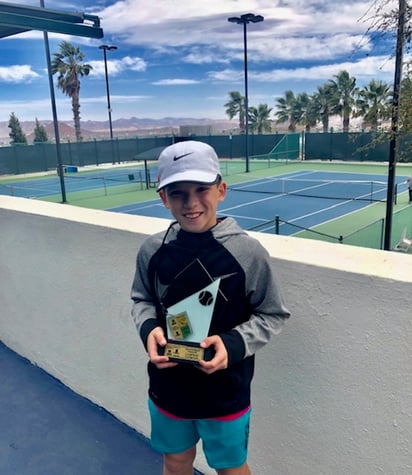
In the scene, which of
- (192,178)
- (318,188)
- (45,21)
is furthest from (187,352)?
(318,188)

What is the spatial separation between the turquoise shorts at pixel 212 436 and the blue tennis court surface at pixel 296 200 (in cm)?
1053

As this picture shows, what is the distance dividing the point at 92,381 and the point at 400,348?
1.97 meters

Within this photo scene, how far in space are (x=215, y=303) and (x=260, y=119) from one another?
62.1 meters

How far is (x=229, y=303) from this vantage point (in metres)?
1.46

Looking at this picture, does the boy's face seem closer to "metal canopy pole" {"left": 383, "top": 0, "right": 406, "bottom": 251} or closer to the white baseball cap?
the white baseball cap

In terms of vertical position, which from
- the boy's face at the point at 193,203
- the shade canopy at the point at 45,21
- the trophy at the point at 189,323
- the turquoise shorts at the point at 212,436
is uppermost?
the shade canopy at the point at 45,21

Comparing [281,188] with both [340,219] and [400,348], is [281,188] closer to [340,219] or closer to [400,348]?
[340,219]

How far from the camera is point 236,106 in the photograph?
62.4 m

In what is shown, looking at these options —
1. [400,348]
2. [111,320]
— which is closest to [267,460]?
[400,348]

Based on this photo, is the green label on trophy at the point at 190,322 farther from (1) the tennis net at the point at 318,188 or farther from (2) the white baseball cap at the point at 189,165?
(1) the tennis net at the point at 318,188

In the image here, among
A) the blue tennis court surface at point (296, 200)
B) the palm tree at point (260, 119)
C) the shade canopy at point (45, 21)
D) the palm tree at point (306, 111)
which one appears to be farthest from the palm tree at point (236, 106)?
the shade canopy at point (45, 21)

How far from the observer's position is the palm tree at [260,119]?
6066 centimetres

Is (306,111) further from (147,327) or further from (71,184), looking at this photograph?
(147,327)

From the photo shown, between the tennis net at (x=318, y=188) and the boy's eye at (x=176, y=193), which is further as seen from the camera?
the tennis net at (x=318, y=188)
